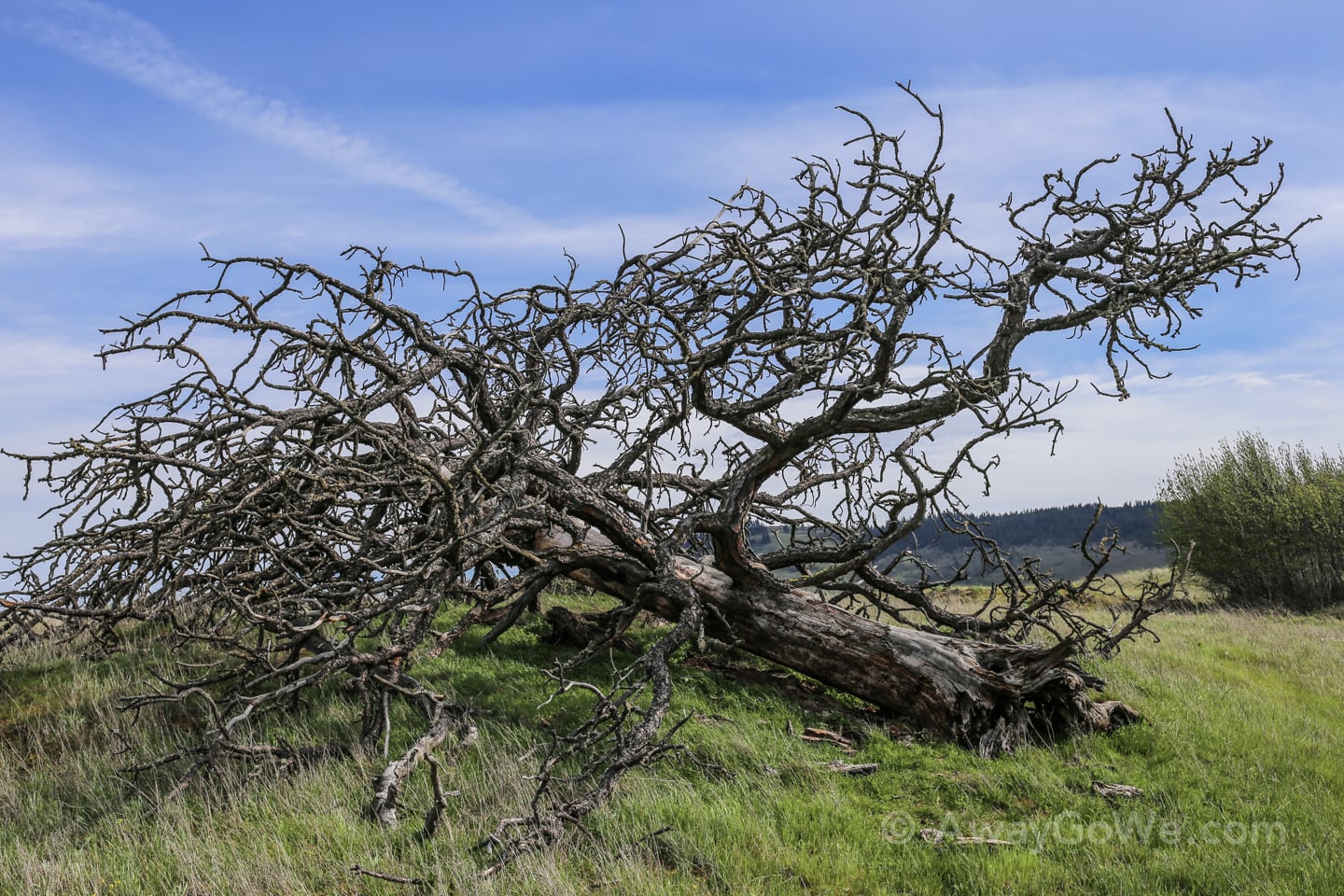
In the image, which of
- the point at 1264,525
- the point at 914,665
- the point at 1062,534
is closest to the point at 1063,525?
the point at 1062,534

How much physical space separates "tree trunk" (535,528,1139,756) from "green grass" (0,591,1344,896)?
0.36 metres

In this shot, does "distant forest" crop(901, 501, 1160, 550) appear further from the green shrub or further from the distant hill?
the green shrub

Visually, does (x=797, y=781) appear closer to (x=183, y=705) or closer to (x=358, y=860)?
(x=358, y=860)

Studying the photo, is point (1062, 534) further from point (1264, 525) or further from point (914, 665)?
point (914, 665)

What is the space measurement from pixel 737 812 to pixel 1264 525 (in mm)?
25697

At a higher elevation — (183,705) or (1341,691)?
(183,705)

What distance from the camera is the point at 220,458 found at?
9.16m

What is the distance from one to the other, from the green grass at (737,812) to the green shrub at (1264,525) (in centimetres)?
1908

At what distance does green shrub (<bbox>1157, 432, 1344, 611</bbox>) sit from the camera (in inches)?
1014

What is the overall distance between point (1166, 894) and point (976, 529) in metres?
Result: 5.53

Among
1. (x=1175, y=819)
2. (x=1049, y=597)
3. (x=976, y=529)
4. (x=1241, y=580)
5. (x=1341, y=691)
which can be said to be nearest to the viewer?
(x=1175, y=819)

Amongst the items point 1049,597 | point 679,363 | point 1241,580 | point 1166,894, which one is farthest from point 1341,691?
point 1241,580

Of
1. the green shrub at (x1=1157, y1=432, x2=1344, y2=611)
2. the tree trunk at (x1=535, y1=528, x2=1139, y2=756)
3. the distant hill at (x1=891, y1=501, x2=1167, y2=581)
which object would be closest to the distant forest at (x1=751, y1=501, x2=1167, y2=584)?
the distant hill at (x1=891, y1=501, x2=1167, y2=581)

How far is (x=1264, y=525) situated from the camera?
26000 mm
